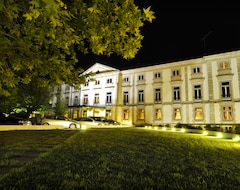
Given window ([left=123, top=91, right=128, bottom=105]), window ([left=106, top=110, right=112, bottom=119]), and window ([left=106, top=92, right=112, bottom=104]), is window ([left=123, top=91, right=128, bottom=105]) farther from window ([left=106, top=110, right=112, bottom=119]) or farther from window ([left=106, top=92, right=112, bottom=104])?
window ([left=106, top=110, right=112, bottom=119])

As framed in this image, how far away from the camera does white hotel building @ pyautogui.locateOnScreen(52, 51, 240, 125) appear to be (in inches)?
1022

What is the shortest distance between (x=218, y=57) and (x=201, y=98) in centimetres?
645

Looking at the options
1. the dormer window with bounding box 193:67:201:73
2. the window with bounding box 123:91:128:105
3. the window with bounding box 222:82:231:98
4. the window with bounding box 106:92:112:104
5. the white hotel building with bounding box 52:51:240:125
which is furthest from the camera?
the window with bounding box 106:92:112:104

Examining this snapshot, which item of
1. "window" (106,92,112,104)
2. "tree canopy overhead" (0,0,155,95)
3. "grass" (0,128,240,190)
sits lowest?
"grass" (0,128,240,190)

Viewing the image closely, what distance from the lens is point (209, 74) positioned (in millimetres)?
27406

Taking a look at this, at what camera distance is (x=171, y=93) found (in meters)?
30.7

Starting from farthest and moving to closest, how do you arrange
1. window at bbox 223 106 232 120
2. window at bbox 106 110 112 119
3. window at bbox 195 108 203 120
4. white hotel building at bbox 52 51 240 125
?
window at bbox 106 110 112 119 < window at bbox 195 108 203 120 < white hotel building at bbox 52 51 240 125 < window at bbox 223 106 232 120

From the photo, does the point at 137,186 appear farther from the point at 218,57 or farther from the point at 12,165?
the point at 218,57

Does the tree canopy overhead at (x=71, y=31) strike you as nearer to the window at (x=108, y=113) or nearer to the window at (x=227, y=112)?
the window at (x=227, y=112)

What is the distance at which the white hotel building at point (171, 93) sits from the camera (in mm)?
25953

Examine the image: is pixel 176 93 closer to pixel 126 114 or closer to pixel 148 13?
pixel 126 114

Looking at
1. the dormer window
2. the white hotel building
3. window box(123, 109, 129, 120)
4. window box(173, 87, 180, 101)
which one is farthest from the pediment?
the dormer window

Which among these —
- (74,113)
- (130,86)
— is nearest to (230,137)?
(130,86)

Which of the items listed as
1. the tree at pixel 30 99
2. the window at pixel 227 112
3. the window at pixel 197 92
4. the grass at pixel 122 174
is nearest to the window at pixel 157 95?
the window at pixel 197 92
